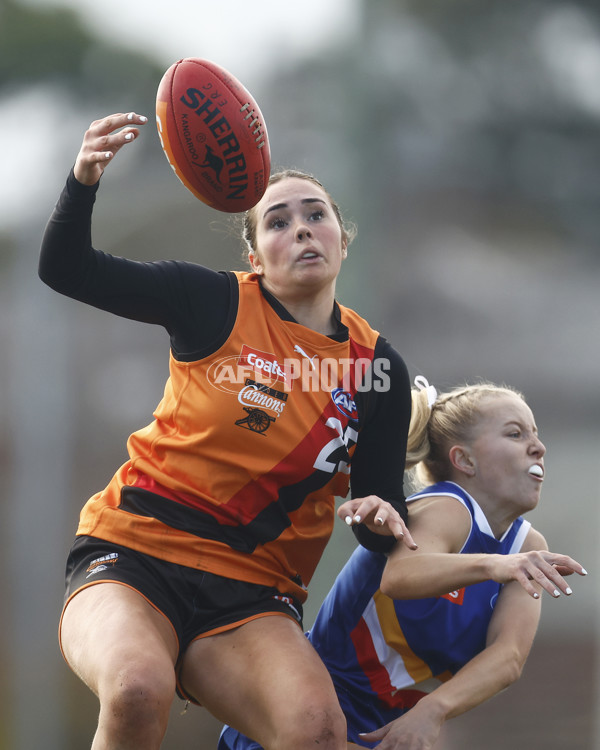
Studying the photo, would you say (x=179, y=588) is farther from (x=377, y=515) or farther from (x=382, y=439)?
(x=382, y=439)

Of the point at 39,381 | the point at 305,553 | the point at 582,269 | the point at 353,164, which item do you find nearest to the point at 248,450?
Result: the point at 305,553

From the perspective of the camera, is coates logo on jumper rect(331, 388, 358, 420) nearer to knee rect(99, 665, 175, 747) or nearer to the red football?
the red football

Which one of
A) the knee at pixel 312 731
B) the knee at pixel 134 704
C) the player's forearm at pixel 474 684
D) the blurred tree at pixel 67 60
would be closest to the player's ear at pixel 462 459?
the player's forearm at pixel 474 684

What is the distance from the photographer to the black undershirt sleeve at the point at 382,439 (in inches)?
89.3

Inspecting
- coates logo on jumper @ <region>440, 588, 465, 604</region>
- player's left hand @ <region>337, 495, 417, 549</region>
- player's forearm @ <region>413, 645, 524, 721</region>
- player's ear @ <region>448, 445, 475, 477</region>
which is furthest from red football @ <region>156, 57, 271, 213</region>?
player's forearm @ <region>413, 645, 524, 721</region>

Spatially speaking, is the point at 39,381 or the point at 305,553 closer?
the point at 305,553

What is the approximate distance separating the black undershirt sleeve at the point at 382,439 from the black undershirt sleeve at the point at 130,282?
0.41 metres

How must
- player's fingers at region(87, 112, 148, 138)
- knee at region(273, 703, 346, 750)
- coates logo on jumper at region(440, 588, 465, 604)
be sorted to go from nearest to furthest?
knee at region(273, 703, 346, 750) → player's fingers at region(87, 112, 148, 138) → coates logo on jumper at region(440, 588, 465, 604)

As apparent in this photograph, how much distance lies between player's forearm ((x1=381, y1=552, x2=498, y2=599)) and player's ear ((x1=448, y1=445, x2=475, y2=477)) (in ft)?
1.32

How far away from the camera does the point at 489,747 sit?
4613mm

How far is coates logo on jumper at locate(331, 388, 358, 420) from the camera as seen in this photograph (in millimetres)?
2205

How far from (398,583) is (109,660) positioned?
0.70 metres

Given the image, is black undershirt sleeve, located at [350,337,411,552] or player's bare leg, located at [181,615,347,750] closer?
player's bare leg, located at [181,615,347,750]

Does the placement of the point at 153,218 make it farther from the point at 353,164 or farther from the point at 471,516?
the point at 471,516
